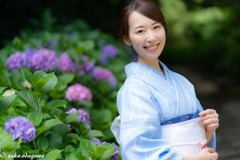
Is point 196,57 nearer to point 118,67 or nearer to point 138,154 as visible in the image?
point 118,67

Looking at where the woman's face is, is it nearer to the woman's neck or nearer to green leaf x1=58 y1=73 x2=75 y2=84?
the woman's neck

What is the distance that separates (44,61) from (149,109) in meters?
1.28

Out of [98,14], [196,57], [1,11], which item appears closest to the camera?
[1,11]

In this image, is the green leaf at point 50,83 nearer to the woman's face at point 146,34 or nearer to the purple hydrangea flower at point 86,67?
the woman's face at point 146,34

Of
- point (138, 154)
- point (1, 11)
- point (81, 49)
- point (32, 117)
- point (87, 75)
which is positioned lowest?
point (138, 154)

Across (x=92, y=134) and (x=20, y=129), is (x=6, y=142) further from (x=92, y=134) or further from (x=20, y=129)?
(x=92, y=134)

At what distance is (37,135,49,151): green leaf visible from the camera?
147cm

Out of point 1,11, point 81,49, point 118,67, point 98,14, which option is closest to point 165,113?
point 81,49

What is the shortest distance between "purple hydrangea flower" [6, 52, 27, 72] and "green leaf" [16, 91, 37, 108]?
2.43 ft

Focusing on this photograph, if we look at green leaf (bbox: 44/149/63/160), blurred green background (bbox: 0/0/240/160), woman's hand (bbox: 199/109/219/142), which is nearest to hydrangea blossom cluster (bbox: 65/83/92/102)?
green leaf (bbox: 44/149/63/160)

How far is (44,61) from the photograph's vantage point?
2377mm

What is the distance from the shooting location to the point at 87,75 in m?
2.67

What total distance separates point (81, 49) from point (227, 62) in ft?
22.2

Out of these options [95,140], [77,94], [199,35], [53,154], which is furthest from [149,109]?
[199,35]
